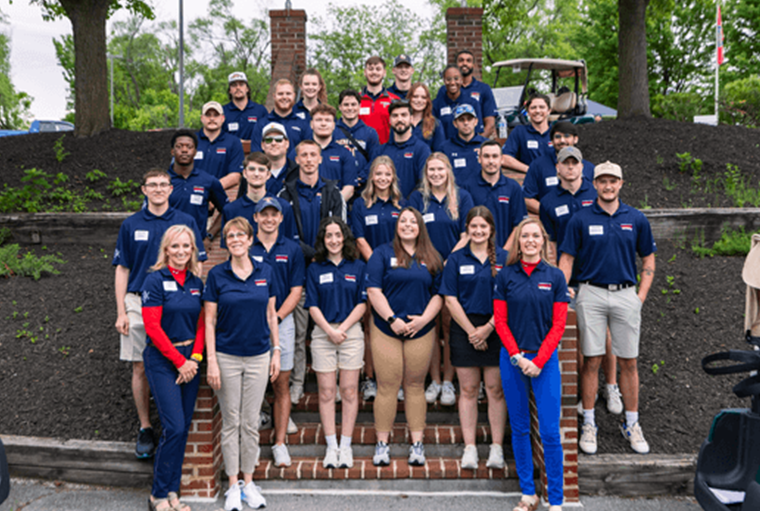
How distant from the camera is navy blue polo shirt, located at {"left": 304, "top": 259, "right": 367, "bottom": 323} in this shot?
4.78m

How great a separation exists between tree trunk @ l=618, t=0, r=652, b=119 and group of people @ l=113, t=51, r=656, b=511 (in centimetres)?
782

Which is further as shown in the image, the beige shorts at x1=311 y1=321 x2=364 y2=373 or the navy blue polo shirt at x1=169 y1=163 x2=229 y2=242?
the navy blue polo shirt at x1=169 y1=163 x2=229 y2=242

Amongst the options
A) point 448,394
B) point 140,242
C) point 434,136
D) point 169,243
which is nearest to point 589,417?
point 448,394

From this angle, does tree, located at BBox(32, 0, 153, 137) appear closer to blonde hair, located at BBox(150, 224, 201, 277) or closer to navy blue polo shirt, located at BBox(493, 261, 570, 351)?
blonde hair, located at BBox(150, 224, 201, 277)

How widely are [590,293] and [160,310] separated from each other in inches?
133

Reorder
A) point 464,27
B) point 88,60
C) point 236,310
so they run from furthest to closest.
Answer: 1. point 464,27
2. point 88,60
3. point 236,310

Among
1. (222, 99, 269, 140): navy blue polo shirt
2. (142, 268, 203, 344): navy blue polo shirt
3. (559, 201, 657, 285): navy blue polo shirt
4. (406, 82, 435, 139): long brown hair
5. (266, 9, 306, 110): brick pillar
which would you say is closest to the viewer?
(142, 268, 203, 344): navy blue polo shirt

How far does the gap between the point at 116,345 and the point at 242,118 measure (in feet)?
10.1

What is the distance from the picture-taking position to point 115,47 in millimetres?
53031

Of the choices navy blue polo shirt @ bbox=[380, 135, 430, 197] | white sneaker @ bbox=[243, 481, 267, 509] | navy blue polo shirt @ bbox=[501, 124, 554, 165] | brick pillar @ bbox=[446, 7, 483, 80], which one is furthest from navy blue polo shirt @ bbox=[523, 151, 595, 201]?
brick pillar @ bbox=[446, 7, 483, 80]

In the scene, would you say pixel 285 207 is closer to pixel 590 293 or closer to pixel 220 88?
pixel 590 293

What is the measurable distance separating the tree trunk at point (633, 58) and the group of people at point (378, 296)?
25.6ft

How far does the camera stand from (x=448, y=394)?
520 centimetres

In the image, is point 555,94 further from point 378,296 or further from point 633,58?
point 378,296
